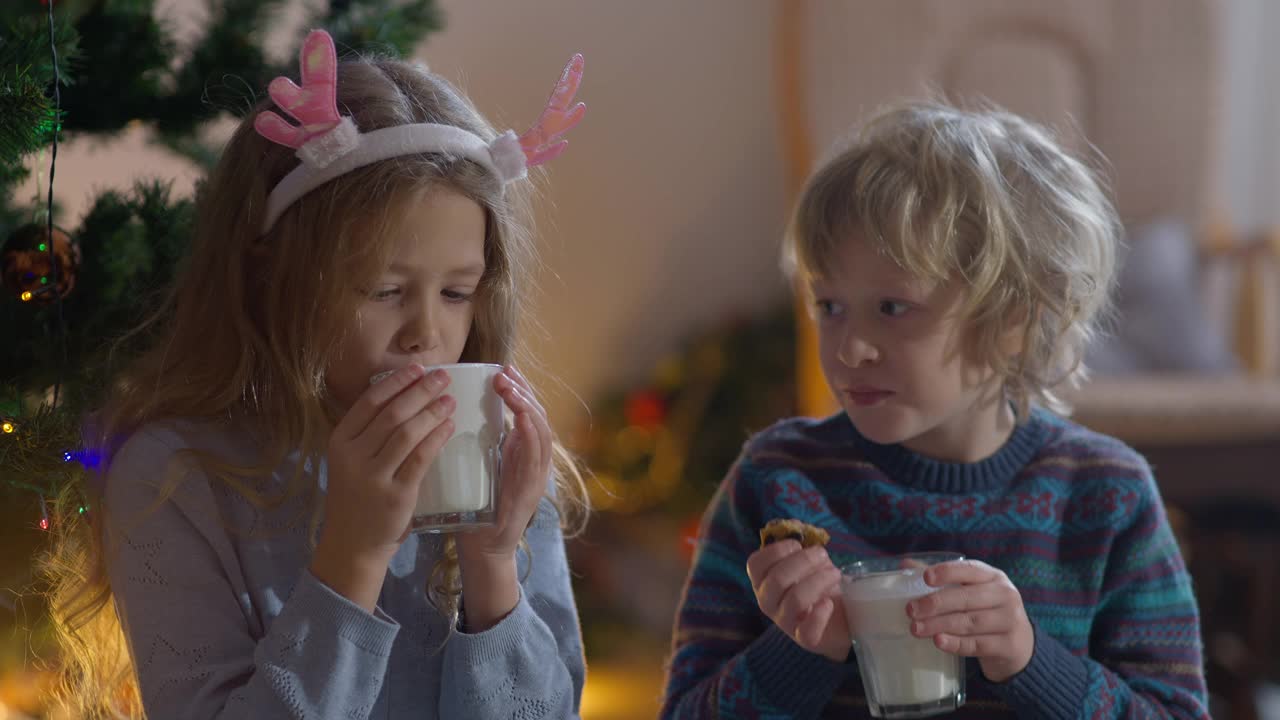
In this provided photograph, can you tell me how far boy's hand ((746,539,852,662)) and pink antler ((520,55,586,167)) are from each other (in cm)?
37

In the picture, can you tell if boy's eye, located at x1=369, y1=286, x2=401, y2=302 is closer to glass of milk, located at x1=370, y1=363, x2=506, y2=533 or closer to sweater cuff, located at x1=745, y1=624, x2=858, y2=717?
glass of milk, located at x1=370, y1=363, x2=506, y2=533

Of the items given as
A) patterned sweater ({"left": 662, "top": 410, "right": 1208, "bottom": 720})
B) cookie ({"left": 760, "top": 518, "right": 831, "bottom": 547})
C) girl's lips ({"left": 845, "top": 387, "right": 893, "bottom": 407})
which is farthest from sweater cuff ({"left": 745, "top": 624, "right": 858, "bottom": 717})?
girl's lips ({"left": 845, "top": 387, "right": 893, "bottom": 407})

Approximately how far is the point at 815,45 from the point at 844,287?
198 cm

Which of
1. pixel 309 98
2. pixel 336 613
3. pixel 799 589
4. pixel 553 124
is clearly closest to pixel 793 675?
pixel 799 589

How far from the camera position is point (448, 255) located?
0.99 metres

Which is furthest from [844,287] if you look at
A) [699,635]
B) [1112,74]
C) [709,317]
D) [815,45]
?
[709,317]

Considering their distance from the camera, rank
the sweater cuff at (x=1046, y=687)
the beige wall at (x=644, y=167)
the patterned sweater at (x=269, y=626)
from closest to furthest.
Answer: the patterned sweater at (x=269, y=626) → the sweater cuff at (x=1046, y=687) → the beige wall at (x=644, y=167)

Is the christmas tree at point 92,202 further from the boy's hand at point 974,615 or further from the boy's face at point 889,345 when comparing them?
the boy's hand at point 974,615

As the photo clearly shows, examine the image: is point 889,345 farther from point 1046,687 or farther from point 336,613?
point 336,613

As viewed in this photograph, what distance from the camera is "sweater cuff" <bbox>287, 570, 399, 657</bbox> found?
0.93 meters

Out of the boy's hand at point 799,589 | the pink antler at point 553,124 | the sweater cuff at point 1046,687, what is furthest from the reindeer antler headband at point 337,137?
the sweater cuff at point 1046,687

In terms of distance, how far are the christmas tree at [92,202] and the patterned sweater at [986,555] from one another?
1.81ft

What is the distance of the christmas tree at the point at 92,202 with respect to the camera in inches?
40.1

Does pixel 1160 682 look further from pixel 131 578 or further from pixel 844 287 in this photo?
pixel 131 578
